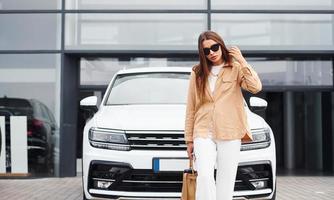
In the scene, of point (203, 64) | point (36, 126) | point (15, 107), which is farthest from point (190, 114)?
point (15, 107)

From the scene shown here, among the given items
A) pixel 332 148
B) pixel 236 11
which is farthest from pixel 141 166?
pixel 332 148

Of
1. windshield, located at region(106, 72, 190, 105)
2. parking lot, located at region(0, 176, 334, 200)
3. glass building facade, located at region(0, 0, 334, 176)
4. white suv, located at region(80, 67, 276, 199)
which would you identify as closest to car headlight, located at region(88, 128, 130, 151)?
white suv, located at region(80, 67, 276, 199)

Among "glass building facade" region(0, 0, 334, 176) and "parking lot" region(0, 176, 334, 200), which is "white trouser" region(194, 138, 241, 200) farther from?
"glass building facade" region(0, 0, 334, 176)

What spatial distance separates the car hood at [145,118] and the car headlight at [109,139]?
2.1 inches

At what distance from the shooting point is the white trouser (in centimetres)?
333

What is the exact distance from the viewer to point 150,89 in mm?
5609


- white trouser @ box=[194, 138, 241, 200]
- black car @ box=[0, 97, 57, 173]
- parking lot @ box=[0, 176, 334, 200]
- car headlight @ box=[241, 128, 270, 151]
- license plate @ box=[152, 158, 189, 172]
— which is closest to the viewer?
white trouser @ box=[194, 138, 241, 200]

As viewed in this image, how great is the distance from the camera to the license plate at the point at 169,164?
409cm

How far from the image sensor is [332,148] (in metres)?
10.6

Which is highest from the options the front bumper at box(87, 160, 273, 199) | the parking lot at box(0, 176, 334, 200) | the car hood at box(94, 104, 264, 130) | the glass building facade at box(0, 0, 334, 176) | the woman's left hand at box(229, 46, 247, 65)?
the glass building facade at box(0, 0, 334, 176)

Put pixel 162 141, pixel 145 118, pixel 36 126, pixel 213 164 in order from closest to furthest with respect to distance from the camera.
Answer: pixel 213 164 → pixel 162 141 → pixel 145 118 → pixel 36 126

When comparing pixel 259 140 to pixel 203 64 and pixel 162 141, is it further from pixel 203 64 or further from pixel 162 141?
pixel 203 64

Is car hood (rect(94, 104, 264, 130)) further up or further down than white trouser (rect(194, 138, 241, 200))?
further up

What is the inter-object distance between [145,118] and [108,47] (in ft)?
17.6
